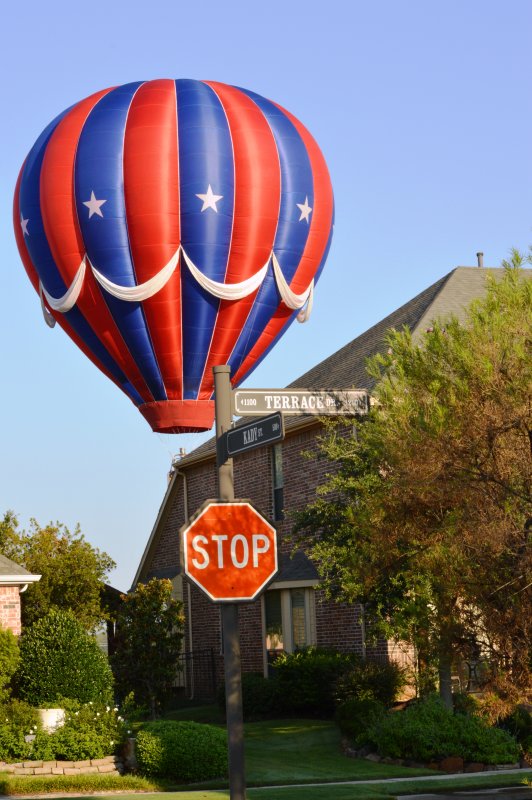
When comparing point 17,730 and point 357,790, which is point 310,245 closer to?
point 17,730

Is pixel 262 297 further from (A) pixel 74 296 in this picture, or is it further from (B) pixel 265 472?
(B) pixel 265 472

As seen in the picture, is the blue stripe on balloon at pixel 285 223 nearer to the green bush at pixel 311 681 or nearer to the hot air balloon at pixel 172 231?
the hot air balloon at pixel 172 231

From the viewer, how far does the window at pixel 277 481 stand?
3491 cm

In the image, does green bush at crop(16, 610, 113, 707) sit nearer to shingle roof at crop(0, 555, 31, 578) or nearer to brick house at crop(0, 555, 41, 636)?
brick house at crop(0, 555, 41, 636)

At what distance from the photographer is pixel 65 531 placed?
38.9 metres

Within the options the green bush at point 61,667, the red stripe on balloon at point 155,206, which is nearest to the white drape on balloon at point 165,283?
the red stripe on balloon at point 155,206

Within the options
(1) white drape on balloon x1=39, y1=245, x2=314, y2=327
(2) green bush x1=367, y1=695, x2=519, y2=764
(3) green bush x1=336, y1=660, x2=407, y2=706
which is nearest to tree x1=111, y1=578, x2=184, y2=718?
(3) green bush x1=336, y1=660, x2=407, y2=706

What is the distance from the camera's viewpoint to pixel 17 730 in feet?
72.3

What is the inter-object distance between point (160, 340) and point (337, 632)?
9.58 meters

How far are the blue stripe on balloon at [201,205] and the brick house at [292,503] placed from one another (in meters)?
5.85

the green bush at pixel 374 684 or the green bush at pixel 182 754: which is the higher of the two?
the green bush at pixel 374 684

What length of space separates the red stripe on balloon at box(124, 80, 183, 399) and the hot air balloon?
0.03m

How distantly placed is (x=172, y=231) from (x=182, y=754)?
10.8 meters

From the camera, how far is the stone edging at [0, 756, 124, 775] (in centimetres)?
2128
